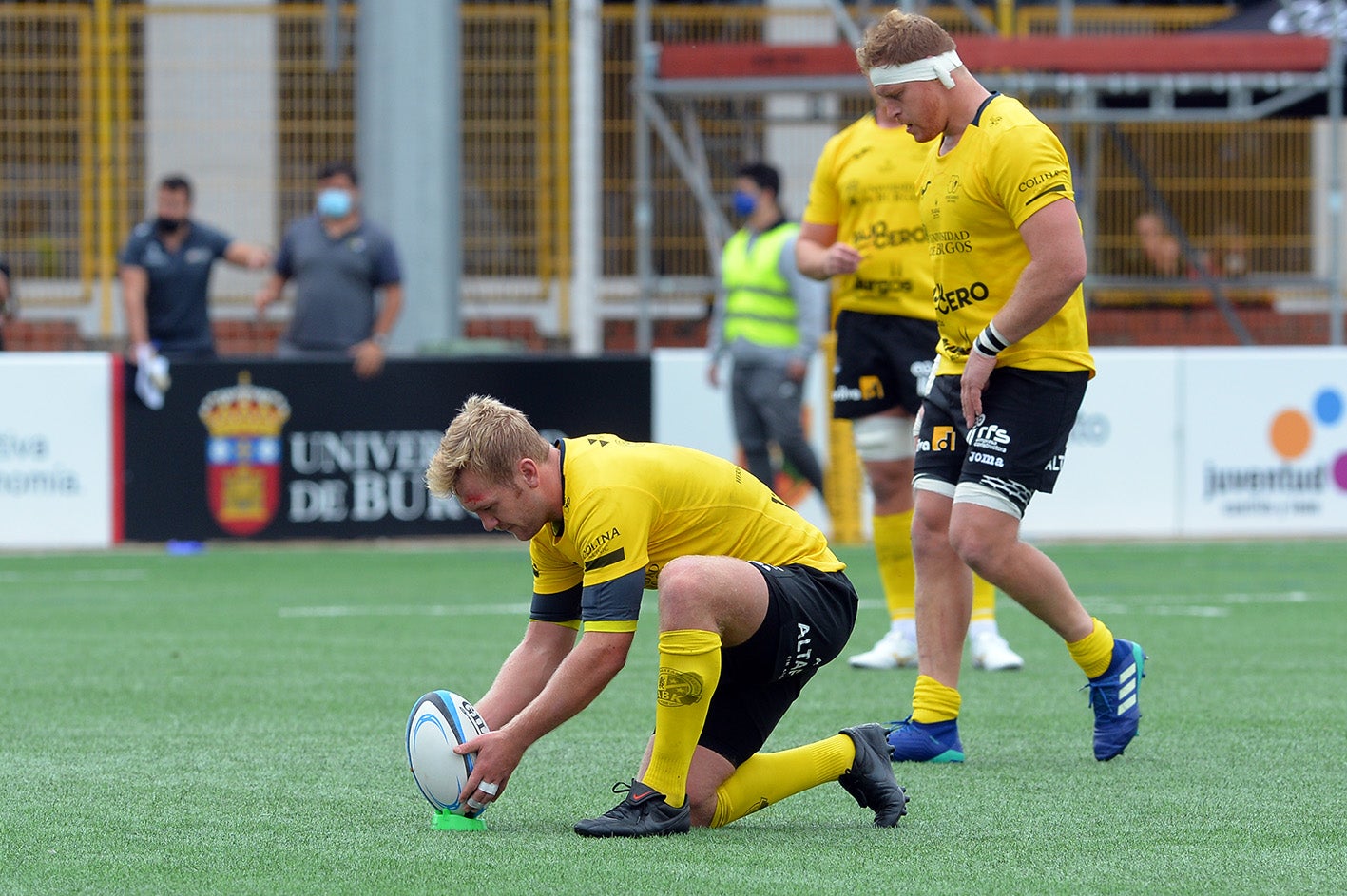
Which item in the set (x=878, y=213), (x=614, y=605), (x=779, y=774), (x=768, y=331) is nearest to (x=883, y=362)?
(x=878, y=213)

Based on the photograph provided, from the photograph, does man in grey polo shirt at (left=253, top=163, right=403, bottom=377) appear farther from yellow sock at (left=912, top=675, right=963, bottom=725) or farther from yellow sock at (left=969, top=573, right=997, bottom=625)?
yellow sock at (left=912, top=675, right=963, bottom=725)

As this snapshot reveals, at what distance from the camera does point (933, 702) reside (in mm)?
5211

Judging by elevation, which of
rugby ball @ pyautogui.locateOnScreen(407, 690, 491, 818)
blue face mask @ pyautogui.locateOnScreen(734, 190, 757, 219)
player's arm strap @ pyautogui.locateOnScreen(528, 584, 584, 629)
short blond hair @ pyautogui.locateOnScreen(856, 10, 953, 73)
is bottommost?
rugby ball @ pyautogui.locateOnScreen(407, 690, 491, 818)

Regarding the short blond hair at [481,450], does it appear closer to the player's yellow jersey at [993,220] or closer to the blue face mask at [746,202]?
the player's yellow jersey at [993,220]

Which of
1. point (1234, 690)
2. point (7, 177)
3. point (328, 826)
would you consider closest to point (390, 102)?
point (7, 177)

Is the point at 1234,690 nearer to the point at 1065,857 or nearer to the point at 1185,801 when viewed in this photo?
the point at 1185,801

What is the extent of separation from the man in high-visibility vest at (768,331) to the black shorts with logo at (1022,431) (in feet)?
19.2

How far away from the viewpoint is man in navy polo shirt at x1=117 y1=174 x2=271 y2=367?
39.3ft

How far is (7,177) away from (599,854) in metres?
13.5

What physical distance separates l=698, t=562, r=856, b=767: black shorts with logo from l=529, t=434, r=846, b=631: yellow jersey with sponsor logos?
10 centimetres

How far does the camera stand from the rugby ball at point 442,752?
13.6 feet

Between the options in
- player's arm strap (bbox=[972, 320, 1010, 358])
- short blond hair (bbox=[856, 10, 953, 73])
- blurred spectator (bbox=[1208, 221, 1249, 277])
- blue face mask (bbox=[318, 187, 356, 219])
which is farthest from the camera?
blurred spectator (bbox=[1208, 221, 1249, 277])

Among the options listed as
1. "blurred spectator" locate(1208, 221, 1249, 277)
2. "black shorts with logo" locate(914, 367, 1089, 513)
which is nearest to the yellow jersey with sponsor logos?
"black shorts with logo" locate(914, 367, 1089, 513)

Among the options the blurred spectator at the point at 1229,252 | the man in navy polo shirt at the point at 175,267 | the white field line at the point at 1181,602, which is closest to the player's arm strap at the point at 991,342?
the white field line at the point at 1181,602
